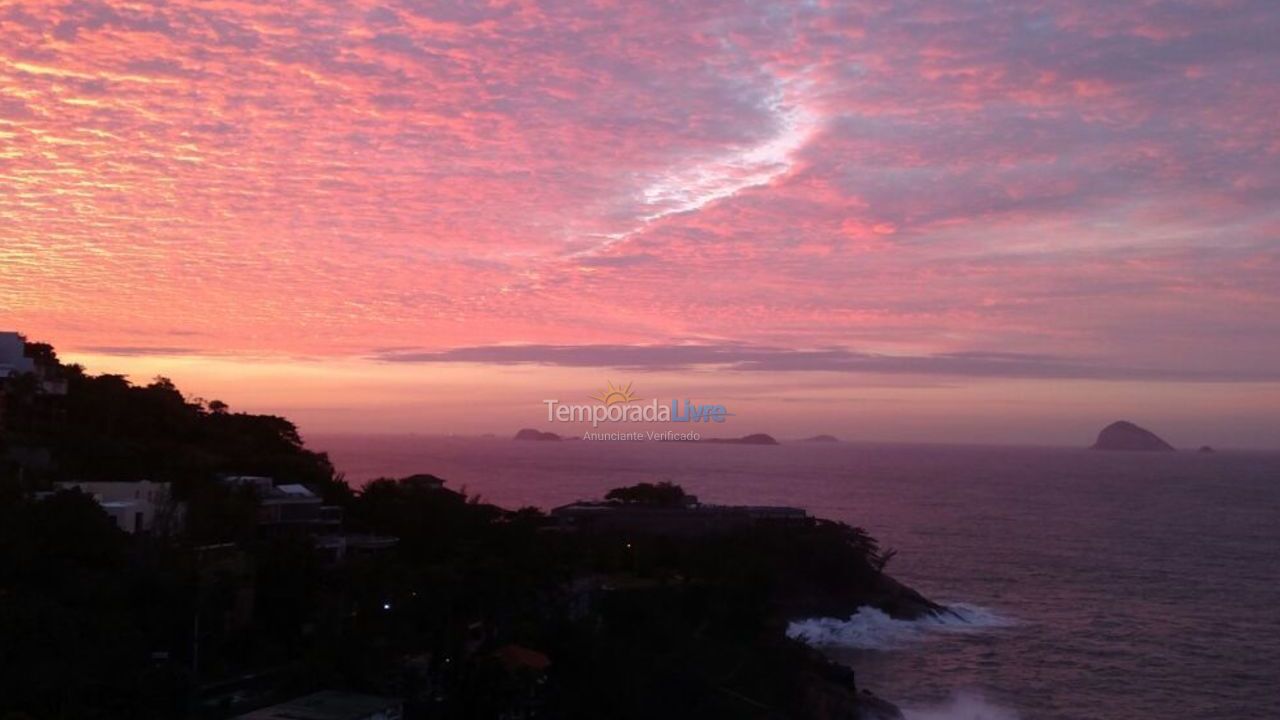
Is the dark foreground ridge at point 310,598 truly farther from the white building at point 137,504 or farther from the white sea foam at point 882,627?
the white sea foam at point 882,627

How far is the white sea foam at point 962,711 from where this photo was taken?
965 inches

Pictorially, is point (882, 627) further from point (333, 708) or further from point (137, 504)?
point (333, 708)

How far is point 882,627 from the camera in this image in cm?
3569

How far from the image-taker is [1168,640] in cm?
3312

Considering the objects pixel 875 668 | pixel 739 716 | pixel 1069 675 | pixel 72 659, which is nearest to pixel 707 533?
pixel 875 668

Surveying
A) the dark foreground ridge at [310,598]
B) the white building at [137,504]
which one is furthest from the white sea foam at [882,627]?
the white building at [137,504]

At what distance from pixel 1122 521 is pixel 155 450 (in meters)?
61.8

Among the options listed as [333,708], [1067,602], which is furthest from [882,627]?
[333,708]

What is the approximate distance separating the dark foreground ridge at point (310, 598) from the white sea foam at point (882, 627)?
11.8ft

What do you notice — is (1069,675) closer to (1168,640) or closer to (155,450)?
(1168,640)

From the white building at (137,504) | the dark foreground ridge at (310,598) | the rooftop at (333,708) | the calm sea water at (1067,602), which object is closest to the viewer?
the rooftop at (333,708)

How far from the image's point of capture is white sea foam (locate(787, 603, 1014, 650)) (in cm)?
3397

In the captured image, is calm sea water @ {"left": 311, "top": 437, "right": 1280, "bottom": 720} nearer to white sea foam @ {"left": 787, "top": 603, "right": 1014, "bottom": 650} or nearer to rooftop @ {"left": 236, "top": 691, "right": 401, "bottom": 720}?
white sea foam @ {"left": 787, "top": 603, "right": 1014, "bottom": 650}

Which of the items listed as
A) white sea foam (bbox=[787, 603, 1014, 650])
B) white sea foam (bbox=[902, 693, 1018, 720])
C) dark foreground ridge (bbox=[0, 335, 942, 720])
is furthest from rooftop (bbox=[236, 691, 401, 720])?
white sea foam (bbox=[787, 603, 1014, 650])
